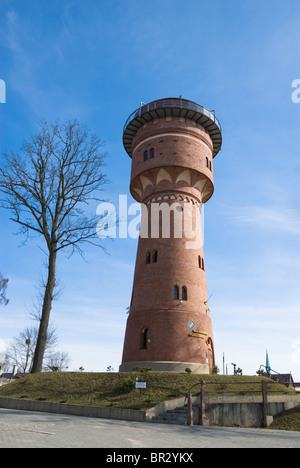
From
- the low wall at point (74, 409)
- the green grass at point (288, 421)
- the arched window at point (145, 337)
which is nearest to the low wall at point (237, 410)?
the green grass at point (288, 421)

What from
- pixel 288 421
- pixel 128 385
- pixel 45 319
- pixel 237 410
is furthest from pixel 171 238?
pixel 288 421

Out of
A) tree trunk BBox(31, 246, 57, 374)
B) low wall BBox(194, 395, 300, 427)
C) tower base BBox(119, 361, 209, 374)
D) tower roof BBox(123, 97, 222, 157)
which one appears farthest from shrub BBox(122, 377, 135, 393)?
tower roof BBox(123, 97, 222, 157)

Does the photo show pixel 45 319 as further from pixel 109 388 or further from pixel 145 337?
pixel 145 337

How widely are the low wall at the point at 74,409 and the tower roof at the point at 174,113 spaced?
70.5ft

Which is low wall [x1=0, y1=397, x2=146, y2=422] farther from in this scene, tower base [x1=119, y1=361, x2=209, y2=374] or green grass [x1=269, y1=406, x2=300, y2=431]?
tower base [x1=119, y1=361, x2=209, y2=374]

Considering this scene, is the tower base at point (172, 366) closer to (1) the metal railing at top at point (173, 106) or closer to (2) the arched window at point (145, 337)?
(2) the arched window at point (145, 337)

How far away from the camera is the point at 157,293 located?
24.3 meters

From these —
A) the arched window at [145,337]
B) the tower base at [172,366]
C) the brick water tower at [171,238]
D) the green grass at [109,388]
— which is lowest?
the green grass at [109,388]

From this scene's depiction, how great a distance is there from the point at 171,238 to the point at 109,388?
11.7 metres

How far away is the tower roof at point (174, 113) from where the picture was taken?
90.4ft
